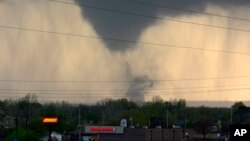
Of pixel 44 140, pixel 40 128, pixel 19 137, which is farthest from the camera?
pixel 40 128

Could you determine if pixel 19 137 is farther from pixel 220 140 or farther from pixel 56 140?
pixel 220 140

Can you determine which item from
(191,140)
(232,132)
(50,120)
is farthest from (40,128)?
(232,132)

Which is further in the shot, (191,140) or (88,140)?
(191,140)

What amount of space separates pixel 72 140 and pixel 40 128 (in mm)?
11197

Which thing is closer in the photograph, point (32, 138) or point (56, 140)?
point (32, 138)

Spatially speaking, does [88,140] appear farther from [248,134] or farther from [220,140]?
[248,134]

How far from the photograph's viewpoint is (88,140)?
181500 millimetres

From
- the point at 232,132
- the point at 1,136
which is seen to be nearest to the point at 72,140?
the point at 1,136

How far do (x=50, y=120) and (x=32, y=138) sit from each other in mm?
47477

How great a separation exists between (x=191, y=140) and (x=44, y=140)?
5010 cm

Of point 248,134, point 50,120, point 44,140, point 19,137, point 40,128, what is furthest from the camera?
point 40,128

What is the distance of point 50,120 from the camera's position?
9494cm

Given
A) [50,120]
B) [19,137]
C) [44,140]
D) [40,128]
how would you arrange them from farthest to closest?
[40,128], [44,140], [19,137], [50,120]

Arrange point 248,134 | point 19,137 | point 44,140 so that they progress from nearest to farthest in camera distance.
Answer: point 248,134
point 19,137
point 44,140
